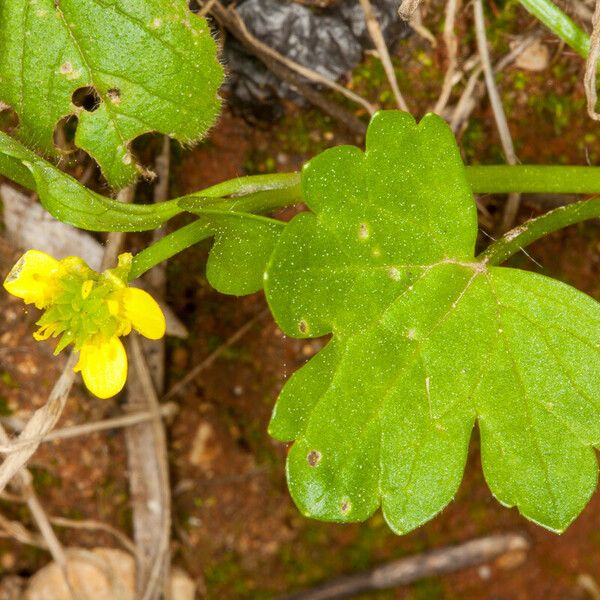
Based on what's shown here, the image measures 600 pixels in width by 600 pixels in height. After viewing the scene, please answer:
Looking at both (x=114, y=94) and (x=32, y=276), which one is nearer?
(x=32, y=276)

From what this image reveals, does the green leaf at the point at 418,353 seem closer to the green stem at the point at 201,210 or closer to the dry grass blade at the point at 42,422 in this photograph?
the green stem at the point at 201,210

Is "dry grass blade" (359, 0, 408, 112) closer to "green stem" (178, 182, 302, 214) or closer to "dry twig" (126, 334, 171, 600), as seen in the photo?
"green stem" (178, 182, 302, 214)

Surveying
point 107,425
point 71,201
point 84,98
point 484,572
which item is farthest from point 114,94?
point 484,572

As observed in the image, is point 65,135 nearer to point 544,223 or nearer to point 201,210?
point 201,210

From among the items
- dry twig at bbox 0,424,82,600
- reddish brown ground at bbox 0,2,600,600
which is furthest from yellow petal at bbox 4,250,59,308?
dry twig at bbox 0,424,82,600

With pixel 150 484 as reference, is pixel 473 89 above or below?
above
